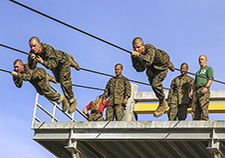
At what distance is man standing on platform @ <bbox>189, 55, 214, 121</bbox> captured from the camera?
11414 millimetres

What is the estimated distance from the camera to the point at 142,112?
1452cm

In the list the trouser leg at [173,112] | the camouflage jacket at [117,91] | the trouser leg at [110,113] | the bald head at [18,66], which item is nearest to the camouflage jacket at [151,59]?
the camouflage jacket at [117,91]

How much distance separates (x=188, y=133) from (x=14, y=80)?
4.13 metres

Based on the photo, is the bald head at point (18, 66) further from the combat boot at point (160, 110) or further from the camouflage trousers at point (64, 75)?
the combat boot at point (160, 110)

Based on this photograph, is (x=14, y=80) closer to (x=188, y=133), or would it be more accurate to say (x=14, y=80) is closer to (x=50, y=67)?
(x=50, y=67)

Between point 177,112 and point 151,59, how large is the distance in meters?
1.70

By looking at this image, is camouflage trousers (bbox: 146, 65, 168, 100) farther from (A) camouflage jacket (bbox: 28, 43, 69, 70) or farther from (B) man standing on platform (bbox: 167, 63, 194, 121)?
(A) camouflage jacket (bbox: 28, 43, 69, 70)

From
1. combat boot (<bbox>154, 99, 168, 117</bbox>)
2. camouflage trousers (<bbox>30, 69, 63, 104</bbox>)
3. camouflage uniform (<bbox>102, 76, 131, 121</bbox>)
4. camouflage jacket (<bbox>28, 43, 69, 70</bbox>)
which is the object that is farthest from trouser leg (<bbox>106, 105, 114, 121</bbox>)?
camouflage jacket (<bbox>28, 43, 69, 70</bbox>)

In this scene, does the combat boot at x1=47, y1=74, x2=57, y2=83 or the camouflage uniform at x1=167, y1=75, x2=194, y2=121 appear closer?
the camouflage uniform at x1=167, y1=75, x2=194, y2=121

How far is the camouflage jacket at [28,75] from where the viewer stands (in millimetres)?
11625

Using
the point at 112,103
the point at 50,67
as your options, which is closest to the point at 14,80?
the point at 50,67

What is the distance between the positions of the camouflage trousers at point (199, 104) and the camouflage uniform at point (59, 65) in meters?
2.88

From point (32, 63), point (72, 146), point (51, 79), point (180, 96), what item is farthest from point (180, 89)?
point (32, 63)

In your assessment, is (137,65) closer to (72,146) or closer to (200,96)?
(200,96)
